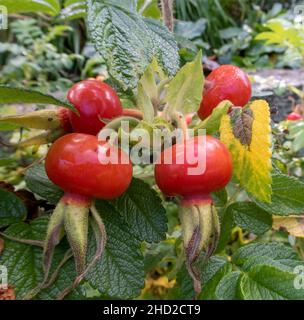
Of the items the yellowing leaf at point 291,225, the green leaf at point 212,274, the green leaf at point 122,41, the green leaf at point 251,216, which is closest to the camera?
the green leaf at point 122,41

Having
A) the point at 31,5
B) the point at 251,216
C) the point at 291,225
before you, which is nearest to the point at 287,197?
the point at 251,216

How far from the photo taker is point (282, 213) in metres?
0.68

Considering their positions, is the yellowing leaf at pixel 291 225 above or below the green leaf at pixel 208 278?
below

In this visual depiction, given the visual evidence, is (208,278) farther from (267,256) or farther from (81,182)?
(81,182)

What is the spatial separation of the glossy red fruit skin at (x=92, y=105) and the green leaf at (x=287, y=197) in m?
0.24

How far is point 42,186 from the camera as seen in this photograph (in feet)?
2.16

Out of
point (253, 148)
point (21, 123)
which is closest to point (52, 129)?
point (21, 123)

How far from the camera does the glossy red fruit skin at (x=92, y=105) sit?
0.61 meters

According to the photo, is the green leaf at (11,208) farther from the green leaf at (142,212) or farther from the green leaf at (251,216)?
the green leaf at (251,216)

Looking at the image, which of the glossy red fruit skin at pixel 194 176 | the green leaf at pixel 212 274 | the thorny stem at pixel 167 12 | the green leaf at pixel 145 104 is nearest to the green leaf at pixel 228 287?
the green leaf at pixel 212 274

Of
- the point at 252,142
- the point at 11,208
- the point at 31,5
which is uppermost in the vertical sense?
the point at 31,5

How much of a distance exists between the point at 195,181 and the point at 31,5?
1.18ft

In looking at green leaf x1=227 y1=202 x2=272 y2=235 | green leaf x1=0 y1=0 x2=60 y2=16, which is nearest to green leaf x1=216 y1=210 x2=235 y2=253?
green leaf x1=227 y1=202 x2=272 y2=235

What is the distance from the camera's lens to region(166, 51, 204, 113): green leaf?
0.62 m
